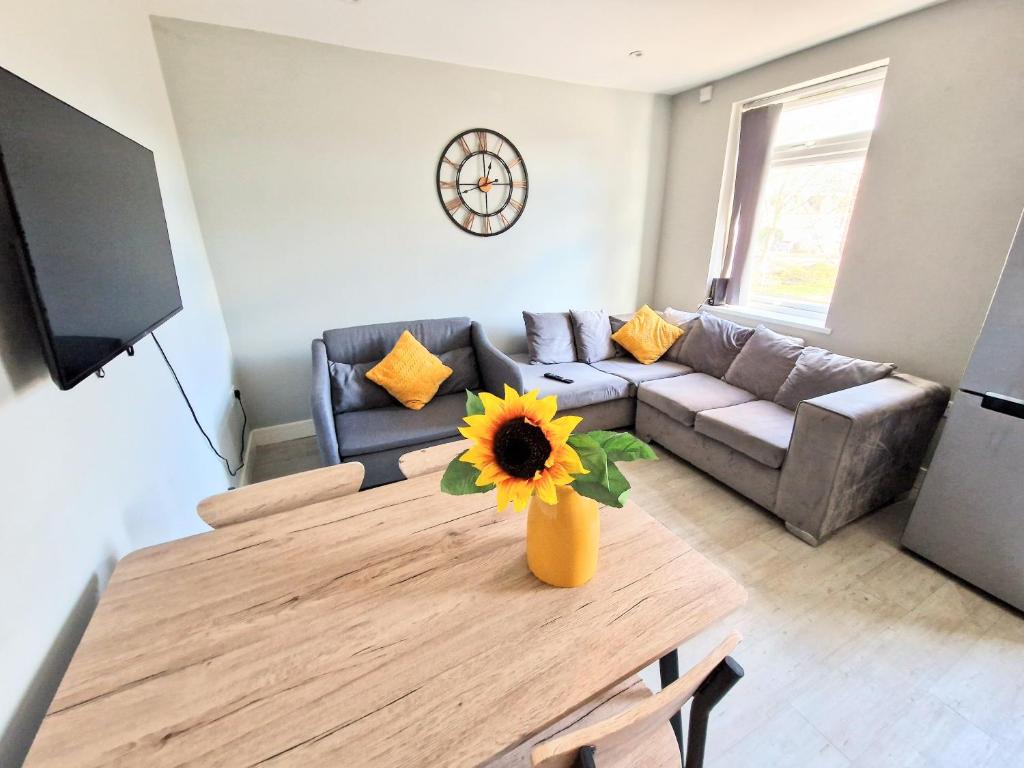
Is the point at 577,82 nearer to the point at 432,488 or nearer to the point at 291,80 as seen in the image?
the point at 291,80

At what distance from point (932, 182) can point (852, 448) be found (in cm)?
159

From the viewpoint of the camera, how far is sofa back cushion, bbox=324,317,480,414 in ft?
8.57

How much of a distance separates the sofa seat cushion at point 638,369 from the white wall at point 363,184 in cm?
75

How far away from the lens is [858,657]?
1530mm

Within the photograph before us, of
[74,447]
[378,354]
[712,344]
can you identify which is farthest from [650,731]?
[712,344]

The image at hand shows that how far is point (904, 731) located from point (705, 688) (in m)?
1.17

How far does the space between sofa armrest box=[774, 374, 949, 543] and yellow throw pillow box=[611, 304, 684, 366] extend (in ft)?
4.61

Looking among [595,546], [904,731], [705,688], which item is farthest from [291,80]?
[904,731]

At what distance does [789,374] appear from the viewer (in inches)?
103

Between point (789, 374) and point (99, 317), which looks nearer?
point (99, 317)

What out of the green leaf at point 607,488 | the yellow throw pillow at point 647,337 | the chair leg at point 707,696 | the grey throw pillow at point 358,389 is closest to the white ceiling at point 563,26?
the yellow throw pillow at point 647,337

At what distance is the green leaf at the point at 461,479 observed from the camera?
77 centimetres

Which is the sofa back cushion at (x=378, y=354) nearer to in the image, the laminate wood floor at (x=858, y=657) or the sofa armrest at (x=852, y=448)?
the laminate wood floor at (x=858, y=657)

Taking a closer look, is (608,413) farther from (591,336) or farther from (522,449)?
(522,449)
